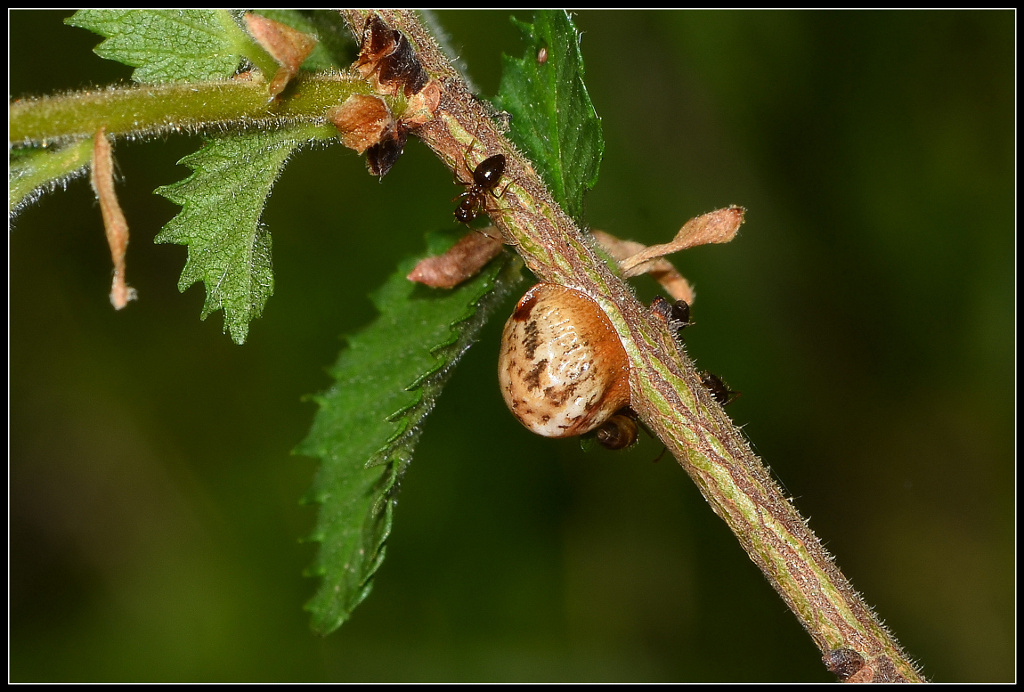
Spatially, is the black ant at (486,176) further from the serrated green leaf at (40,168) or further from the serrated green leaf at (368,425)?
the serrated green leaf at (40,168)

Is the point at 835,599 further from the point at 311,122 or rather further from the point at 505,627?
the point at 505,627

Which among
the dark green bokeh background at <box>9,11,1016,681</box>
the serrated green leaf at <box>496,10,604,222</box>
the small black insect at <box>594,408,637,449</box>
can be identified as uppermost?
the serrated green leaf at <box>496,10,604,222</box>

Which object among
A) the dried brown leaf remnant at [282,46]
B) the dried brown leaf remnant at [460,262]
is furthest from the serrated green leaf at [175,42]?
the dried brown leaf remnant at [460,262]

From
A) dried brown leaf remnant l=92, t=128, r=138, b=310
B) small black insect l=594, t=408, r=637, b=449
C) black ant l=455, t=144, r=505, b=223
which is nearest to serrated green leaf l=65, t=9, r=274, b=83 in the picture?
dried brown leaf remnant l=92, t=128, r=138, b=310

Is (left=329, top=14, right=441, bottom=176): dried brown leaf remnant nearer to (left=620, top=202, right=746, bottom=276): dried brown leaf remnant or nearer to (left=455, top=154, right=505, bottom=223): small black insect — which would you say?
(left=455, top=154, right=505, bottom=223): small black insect

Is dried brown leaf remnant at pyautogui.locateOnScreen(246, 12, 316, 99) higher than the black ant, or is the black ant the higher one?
dried brown leaf remnant at pyautogui.locateOnScreen(246, 12, 316, 99)

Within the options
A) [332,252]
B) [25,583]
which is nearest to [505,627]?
[332,252]

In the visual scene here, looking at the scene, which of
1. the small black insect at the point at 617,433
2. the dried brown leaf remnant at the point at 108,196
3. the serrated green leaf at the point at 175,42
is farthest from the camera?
the small black insect at the point at 617,433
